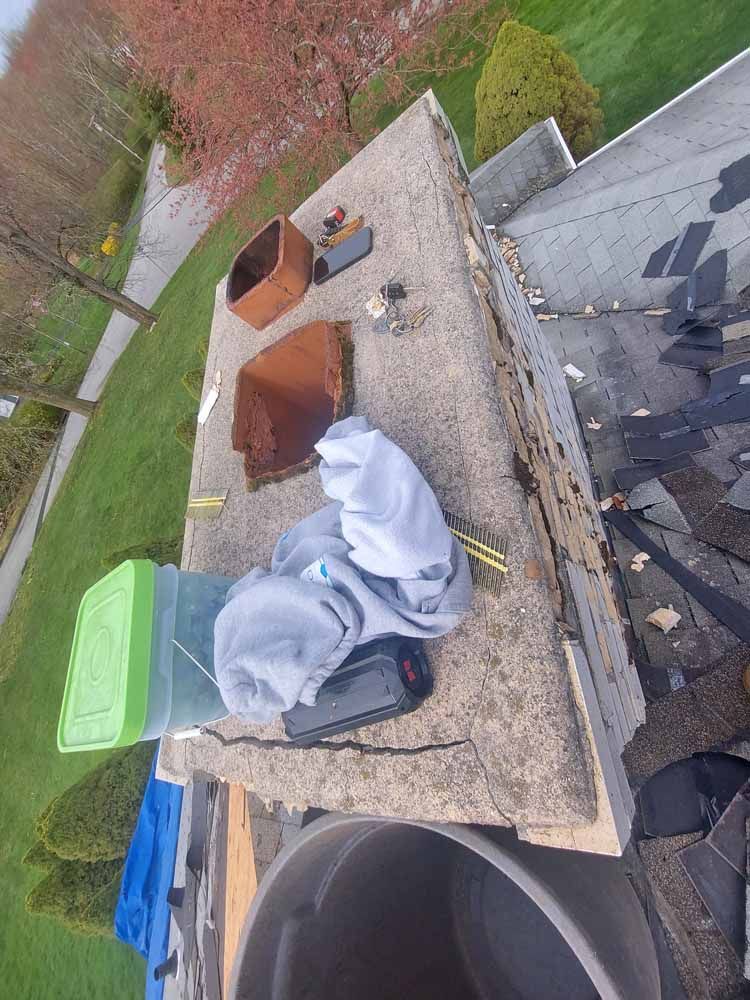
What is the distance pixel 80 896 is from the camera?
4.94m

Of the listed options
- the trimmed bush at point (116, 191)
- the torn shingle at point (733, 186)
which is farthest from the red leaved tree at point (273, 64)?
the trimmed bush at point (116, 191)

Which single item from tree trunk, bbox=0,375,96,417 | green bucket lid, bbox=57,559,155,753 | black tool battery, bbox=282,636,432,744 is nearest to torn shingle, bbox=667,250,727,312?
black tool battery, bbox=282,636,432,744

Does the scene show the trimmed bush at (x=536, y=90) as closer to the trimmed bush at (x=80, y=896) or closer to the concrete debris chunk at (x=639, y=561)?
the concrete debris chunk at (x=639, y=561)

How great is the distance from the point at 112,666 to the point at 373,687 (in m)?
0.89

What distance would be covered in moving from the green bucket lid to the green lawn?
17.0 ft

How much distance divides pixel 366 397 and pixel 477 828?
1.77 m

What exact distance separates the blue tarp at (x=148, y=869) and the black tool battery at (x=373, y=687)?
3.39 m

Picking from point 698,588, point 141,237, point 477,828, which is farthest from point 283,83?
point 141,237

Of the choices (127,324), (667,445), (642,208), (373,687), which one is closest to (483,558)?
(373,687)

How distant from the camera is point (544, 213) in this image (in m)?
5.79

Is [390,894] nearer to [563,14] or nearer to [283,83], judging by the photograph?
[283,83]

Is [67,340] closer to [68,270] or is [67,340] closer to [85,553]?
[68,270]

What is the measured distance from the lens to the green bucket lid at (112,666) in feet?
5.79

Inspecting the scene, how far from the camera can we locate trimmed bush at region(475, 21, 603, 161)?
6094mm
